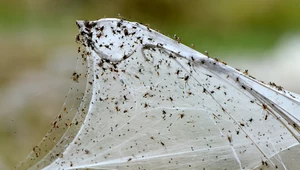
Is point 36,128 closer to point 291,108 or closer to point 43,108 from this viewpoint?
point 43,108

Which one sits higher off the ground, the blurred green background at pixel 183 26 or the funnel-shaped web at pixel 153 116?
the blurred green background at pixel 183 26

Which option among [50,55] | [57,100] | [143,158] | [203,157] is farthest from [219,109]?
[50,55]

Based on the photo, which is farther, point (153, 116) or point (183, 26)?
point (183, 26)

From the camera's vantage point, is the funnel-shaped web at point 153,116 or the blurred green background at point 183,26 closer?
the funnel-shaped web at point 153,116

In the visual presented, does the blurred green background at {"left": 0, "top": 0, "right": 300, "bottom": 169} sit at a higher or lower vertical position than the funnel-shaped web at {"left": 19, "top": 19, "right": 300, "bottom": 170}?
higher

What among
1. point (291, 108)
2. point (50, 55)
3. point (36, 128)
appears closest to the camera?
point (291, 108)

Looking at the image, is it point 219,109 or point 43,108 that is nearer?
point 219,109

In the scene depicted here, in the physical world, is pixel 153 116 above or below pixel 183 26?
below

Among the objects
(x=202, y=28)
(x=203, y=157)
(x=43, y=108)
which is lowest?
(x=203, y=157)
